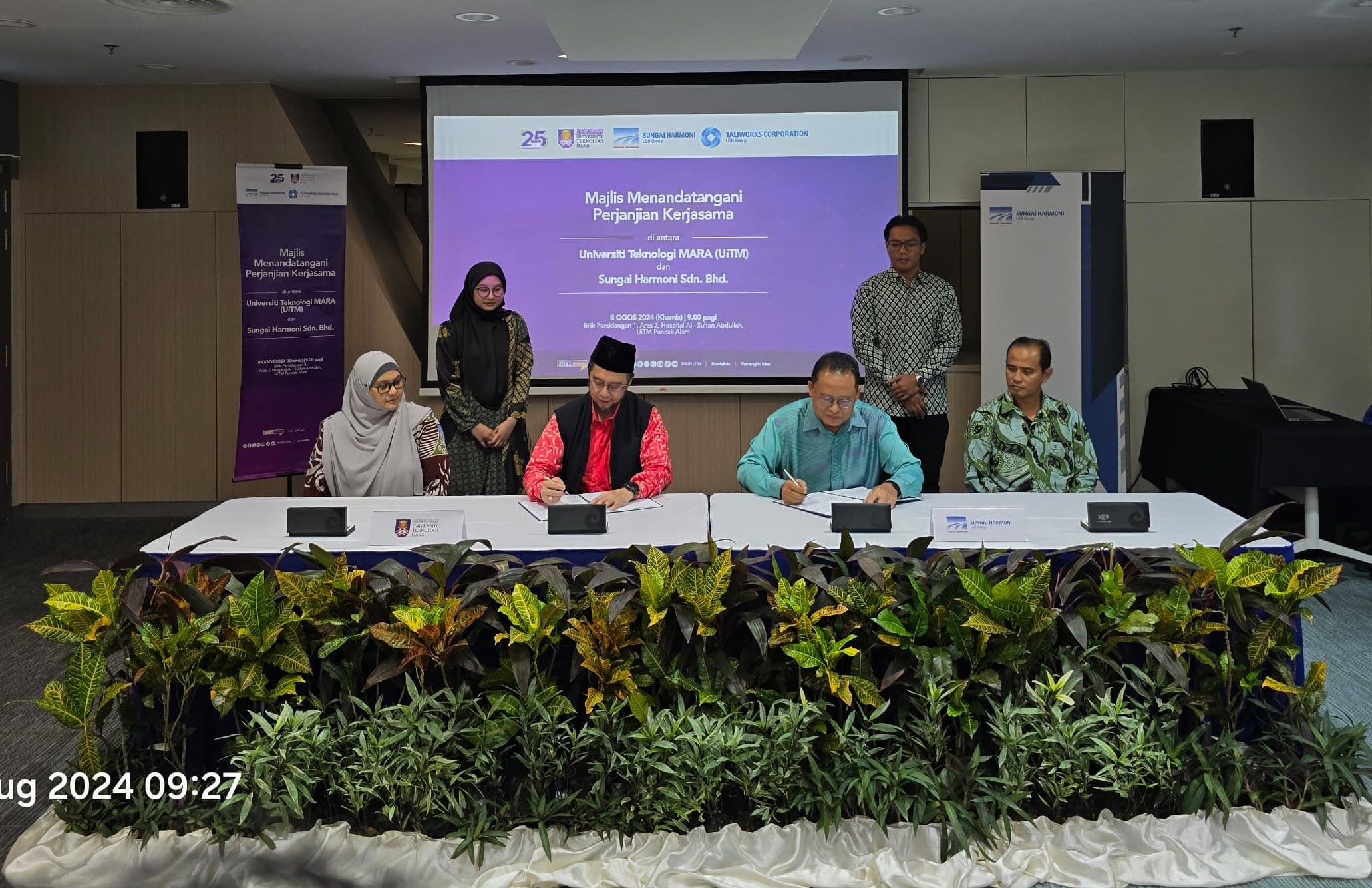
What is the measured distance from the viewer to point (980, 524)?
2.98m

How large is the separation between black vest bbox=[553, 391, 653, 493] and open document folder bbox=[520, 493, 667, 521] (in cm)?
28

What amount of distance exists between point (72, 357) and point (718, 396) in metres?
3.95

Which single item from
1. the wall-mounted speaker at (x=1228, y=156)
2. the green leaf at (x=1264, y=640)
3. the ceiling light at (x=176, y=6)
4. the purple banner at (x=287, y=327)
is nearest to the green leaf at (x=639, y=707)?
the green leaf at (x=1264, y=640)

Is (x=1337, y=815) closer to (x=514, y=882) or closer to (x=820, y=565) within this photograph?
(x=820, y=565)

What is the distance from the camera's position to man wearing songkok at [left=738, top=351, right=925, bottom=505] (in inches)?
147

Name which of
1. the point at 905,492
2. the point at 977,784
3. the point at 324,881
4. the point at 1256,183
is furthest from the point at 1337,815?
the point at 1256,183

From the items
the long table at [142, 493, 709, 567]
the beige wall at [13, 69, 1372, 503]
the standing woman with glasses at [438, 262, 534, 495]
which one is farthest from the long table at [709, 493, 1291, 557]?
the beige wall at [13, 69, 1372, 503]

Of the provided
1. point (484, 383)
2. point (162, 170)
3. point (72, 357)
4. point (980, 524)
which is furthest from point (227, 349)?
point (980, 524)

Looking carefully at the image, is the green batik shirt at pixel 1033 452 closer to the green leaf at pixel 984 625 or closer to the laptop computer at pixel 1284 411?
the green leaf at pixel 984 625

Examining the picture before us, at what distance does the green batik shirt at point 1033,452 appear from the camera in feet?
12.8

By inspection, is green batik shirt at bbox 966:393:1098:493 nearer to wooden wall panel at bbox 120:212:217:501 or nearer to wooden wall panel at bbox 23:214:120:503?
wooden wall panel at bbox 120:212:217:501

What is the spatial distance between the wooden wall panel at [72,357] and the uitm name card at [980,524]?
19.2 ft

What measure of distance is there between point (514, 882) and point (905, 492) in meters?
1.82

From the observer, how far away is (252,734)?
2408 mm
